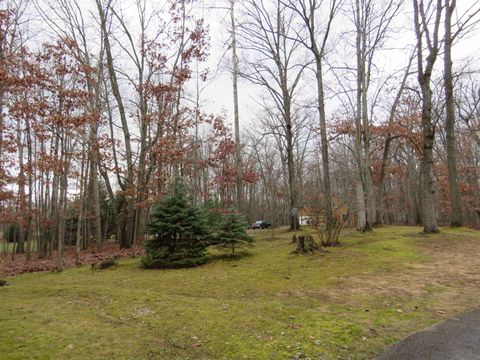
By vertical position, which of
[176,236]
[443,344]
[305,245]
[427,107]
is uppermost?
[427,107]

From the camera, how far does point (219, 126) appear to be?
19859 mm

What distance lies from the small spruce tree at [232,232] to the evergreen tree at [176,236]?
44 cm

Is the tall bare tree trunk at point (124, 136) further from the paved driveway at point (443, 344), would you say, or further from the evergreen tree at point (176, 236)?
the paved driveway at point (443, 344)

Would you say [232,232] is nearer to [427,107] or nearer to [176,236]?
[176,236]

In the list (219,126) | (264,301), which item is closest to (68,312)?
(264,301)

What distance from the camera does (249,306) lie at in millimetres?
4871

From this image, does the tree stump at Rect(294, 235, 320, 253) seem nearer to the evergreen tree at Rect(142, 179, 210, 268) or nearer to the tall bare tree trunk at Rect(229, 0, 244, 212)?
the evergreen tree at Rect(142, 179, 210, 268)

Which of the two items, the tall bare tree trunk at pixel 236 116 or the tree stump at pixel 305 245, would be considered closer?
the tree stump at pixel 305 245

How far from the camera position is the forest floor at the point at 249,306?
347 cm

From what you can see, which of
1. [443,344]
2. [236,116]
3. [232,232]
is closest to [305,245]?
[232,232]

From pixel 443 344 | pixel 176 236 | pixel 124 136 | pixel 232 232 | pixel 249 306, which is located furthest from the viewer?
pixel 124 136

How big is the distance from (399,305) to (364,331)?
4.19 ft

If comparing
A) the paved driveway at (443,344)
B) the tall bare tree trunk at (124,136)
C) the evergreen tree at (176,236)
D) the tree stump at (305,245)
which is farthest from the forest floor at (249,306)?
the tall bare tree trunk at (124,136)

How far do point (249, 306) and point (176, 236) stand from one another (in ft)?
16.3
